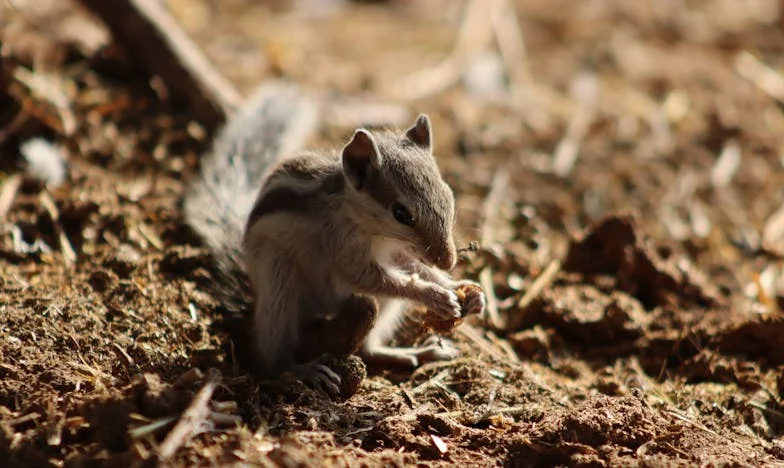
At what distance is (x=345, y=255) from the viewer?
4348 millimetres

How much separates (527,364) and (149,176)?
9.42 feet

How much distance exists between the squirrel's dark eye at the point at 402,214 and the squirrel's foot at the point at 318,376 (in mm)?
805

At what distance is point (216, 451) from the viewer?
333cm

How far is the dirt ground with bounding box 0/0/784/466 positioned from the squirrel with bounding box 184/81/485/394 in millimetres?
225

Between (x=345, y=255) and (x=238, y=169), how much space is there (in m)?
1.37

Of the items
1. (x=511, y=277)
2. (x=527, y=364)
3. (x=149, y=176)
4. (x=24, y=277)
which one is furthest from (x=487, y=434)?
→ (x=149, y=176)

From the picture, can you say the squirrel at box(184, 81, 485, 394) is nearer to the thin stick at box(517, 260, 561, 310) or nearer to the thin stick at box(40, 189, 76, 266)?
the thin stick at box(517, 260, 561, 310)

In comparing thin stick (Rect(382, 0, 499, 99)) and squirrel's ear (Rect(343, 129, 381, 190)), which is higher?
thin stick (Rect(382, 0, 499, 99))

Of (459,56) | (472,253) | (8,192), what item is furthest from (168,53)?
(459,56)

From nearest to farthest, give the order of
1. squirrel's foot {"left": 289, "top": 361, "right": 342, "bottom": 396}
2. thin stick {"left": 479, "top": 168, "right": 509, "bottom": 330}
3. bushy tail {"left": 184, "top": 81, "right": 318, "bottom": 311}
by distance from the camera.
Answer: squirrel's foot {"left": 289, "top": 361, "right": 342, "bottom": 396}
bushy tail {"left": 184, "top": 81, "right": 318, "bottom": 311}
thin stick {"left": 479, "top": 168, "right": 509, "bottom": 330}

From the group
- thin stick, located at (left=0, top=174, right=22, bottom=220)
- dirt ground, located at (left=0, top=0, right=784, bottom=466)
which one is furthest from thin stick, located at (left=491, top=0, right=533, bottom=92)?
thin stick, located at (left=0, top=174, right=22, bottom=220)

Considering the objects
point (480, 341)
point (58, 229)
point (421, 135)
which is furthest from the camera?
point (58, 229)

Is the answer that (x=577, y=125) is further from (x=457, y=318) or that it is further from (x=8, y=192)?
(x=8, y=192)

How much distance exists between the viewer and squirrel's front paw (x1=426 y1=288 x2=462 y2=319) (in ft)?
13.7
